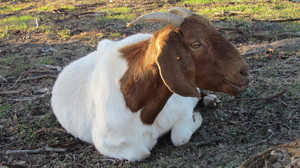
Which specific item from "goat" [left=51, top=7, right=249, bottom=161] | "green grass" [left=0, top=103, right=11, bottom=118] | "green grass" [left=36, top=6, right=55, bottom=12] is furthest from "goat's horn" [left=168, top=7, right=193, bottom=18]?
"green grass" [left=36, top=6, right=55, bottom=12]

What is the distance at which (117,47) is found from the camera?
13.1 ft

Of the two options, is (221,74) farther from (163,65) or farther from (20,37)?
(20,37)

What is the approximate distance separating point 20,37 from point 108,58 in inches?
245

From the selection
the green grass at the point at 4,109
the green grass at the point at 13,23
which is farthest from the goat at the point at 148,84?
the green grass at the point at 13,23

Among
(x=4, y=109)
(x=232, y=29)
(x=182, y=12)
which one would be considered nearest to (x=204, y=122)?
(x=182, y=12)

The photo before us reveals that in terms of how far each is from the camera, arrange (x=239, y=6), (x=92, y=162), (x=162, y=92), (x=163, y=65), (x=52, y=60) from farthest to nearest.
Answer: (x=239, y=6), (x=52, y=60), (x=92, y=162), (x=162, y=92), (x=163, y=65)

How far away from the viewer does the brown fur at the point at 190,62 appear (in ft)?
10.6

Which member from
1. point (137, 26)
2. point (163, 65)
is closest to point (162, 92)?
point (163, 65)

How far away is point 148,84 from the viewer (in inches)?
142

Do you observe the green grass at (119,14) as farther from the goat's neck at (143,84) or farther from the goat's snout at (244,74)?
the goat's snout at (244,74)

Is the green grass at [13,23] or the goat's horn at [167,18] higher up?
the goat's horn at [167,18]

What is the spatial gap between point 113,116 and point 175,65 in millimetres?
898

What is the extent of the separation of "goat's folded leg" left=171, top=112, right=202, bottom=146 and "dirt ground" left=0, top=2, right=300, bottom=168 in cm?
7

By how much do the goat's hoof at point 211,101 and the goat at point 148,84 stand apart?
223mm
